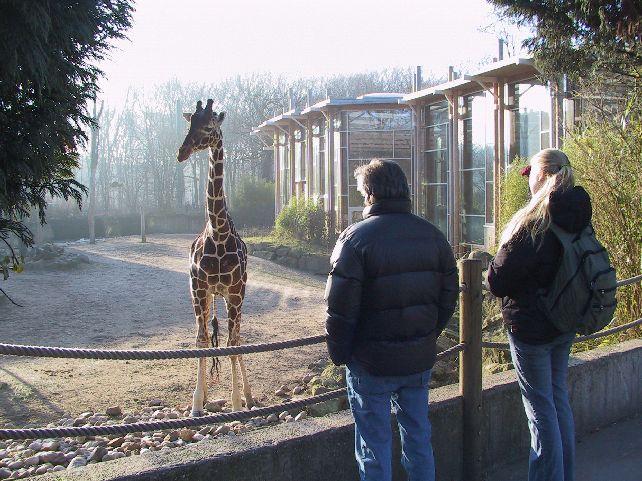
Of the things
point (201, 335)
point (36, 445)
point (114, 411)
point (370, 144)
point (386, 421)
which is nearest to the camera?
point (386, 421)

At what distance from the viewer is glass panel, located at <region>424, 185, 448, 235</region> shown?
70.4ft

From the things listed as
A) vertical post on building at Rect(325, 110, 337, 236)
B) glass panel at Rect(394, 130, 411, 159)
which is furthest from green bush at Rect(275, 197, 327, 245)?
glass panel at Rect(394, 130, 411, 159)

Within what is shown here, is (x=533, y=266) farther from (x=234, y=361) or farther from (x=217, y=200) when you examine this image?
(x=234, y=361)

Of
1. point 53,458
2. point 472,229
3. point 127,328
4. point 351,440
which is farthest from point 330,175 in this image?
point 351,440

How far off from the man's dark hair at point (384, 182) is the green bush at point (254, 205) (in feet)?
108

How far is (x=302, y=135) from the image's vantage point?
29.9 m

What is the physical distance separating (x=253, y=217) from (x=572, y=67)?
1164 inches

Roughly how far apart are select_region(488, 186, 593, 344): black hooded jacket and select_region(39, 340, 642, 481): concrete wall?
1045 mm

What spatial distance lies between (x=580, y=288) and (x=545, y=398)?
63cm

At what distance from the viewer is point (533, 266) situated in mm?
3453

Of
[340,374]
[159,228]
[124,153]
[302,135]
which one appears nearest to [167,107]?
[124,153]

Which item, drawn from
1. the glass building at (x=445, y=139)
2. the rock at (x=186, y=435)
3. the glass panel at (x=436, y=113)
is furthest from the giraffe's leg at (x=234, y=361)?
the glass panel at (x=436, y=113)

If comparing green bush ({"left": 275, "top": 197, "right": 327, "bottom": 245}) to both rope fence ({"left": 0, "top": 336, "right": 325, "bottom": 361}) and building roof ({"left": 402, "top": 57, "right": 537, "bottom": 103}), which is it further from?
rope fence ({"left": 0, "top": 336, "right": 325, "bottom": 361})

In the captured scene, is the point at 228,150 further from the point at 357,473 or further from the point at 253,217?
the point at 357,473
